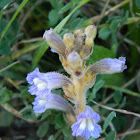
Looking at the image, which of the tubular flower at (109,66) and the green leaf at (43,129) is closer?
the tubular flower at (109,66)

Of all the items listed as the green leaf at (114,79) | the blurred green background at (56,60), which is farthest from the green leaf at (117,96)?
the green leaf at (114,79)

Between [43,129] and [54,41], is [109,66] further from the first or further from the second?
[43,129]

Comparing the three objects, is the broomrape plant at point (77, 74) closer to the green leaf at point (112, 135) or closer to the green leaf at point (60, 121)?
the green leaf at point (112, 135)

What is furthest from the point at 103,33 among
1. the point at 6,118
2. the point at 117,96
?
the point at 6,118

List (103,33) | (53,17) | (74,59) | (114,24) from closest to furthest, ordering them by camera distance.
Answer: (74,59), (53,17), (114,24), (103,33)

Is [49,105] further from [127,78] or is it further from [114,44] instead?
[127,78]

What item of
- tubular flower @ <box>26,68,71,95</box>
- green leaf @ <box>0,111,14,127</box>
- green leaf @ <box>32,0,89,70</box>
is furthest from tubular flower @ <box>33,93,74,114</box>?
green leaf @ <box>0,111,14,127</box>

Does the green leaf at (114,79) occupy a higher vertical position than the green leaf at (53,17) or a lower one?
lower

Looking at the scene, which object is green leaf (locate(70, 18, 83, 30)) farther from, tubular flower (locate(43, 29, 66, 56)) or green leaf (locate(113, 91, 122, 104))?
green leaf (locate(113, 91, 122, 104))
